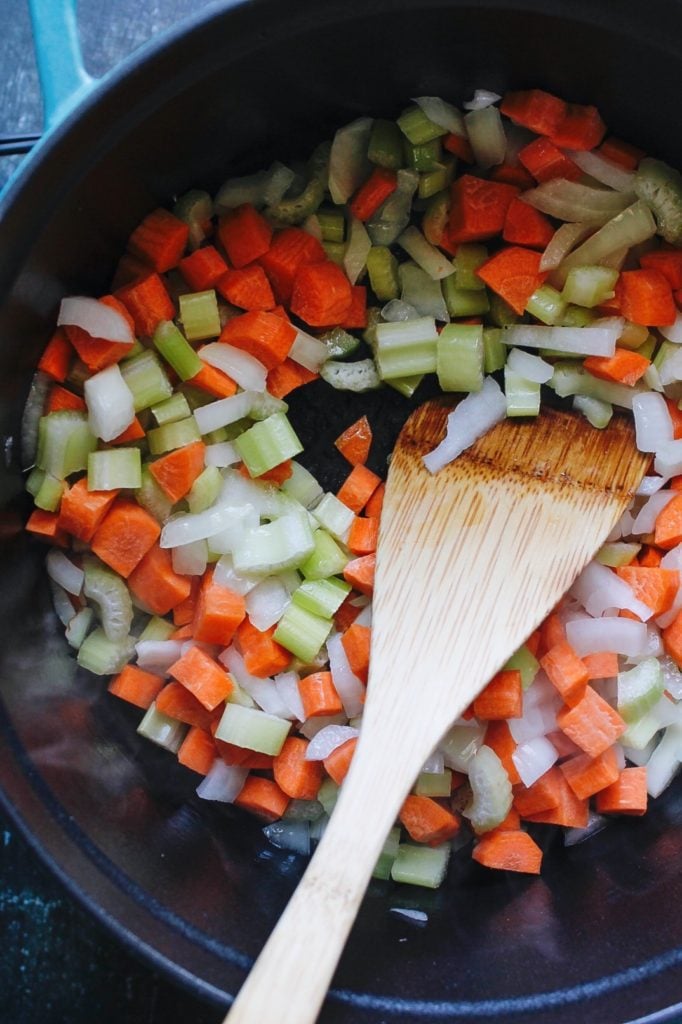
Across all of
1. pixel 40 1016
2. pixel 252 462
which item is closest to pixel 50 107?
pixel 252 462

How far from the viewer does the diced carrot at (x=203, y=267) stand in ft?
6.33

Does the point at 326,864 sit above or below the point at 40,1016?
above

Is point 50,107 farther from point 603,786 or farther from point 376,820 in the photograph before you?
point 603,786

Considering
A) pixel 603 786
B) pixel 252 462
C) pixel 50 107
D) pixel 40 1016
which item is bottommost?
pixel 40 1016

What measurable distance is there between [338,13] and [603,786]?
1511 millimetres

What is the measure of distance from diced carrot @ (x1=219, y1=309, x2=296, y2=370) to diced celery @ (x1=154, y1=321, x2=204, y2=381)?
9 centimetres

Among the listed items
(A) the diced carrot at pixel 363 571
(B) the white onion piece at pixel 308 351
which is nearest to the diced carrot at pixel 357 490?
(A) the diced carrot at pixel 363 571

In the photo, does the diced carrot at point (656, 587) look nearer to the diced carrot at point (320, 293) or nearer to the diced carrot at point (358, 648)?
the diced carrot at point (358, 648)

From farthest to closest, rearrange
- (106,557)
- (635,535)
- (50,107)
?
(635,535), (106,557), (50,107)

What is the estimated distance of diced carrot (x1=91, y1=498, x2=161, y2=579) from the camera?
1890 millimetres

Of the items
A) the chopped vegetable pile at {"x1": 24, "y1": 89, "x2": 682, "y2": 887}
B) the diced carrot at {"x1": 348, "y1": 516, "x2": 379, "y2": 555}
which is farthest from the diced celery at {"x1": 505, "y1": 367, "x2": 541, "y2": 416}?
the diced carrot at {"x1": 348, "y1": 516, "x2": 379, "y2": 555}

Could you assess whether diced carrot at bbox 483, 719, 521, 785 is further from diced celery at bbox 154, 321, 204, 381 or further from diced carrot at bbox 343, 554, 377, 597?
diced celery at bbox 154, 321, 204, 381

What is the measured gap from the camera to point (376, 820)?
164 cm

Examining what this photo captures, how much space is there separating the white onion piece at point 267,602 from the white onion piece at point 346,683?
145 mm
